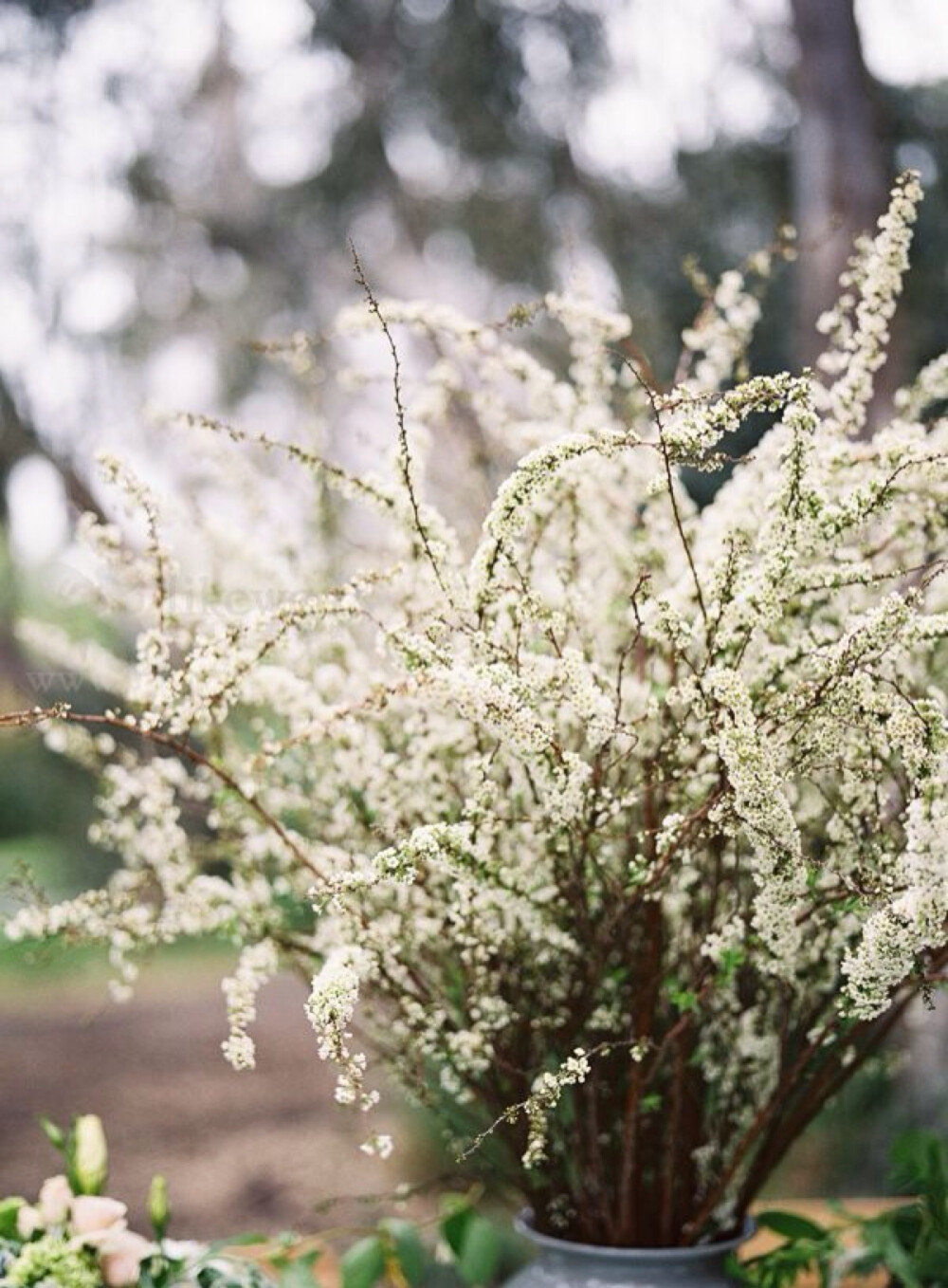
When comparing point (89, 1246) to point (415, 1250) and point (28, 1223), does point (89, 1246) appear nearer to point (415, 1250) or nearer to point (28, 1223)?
point (28, 1223)

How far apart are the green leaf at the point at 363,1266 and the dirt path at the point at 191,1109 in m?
2.55

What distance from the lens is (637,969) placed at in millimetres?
1412

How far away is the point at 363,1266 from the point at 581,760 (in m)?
0.64

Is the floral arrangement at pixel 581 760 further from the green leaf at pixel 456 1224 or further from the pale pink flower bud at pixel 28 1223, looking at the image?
the pale pink flower bud at pixel 28 1223

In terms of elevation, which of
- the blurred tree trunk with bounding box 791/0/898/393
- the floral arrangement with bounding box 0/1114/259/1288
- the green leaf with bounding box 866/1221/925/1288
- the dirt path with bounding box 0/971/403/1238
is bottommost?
the green leaf with bounding box 866/1221/925/1288

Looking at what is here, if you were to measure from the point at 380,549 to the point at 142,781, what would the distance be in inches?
14.0

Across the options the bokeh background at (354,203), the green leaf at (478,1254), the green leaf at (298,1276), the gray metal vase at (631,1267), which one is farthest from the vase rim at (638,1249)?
the bokeh background at (354,203)

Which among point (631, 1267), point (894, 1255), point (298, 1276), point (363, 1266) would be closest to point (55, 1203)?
point (298, 1276)

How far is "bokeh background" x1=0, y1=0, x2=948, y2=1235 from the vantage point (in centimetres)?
401

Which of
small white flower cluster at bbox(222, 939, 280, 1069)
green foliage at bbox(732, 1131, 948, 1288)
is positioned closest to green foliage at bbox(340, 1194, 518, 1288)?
green foliage at bbox(732, 1131, 948, 1288)

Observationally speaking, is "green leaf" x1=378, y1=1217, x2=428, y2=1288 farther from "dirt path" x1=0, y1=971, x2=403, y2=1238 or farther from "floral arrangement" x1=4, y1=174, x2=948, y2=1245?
"dirt path" x1=0, y1=971, x2=403, y2=1238

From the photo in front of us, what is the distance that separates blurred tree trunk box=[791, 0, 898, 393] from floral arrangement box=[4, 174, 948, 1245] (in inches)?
86.5

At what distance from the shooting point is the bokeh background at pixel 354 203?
158 inches

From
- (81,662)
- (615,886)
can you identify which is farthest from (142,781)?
(615,886)
